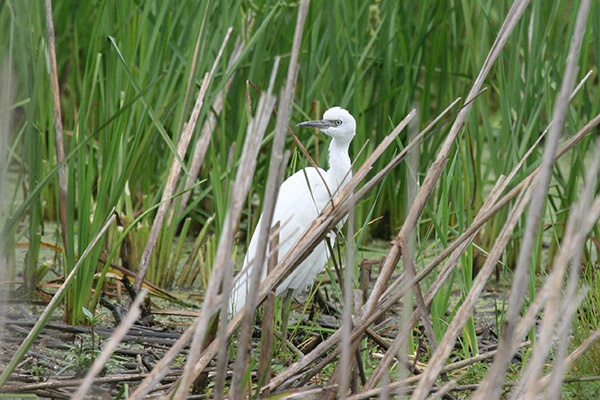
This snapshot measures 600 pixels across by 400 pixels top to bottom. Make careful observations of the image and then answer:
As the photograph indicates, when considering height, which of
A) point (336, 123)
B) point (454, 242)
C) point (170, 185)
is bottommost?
point (170, 185)

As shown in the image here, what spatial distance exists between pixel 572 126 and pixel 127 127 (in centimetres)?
143

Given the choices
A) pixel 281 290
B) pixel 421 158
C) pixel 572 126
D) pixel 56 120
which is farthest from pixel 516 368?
pixel 56 120

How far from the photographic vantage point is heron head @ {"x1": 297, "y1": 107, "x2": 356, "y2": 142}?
7.56ft

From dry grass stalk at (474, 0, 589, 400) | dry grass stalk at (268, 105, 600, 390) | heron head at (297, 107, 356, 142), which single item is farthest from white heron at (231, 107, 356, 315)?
dry grass stalk at (474, 0, 589, 400)

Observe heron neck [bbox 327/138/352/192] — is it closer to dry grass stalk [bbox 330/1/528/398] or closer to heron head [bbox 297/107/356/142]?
heron head [bbox 297/107/356/142]

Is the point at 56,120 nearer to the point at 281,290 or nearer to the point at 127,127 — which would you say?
the point at 127,127

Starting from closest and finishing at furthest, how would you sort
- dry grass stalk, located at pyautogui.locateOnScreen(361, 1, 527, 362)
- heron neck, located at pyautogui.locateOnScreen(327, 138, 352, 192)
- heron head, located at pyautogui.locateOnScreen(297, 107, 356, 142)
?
dry grass stalk, located at pyautogui.locateOnScreen(361, 1, 527, 362)
heron head, located at pyautogui.locateOnScreen(297, 107, 356, 142)
heron neck, located at pyautogui.locateOnScreen(327, 138, 352, 192)

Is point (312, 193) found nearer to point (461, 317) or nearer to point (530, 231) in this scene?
point (461, 317)

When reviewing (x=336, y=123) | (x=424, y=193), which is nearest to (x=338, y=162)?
(x=336, y=123)

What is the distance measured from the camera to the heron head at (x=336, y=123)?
7.56 feet

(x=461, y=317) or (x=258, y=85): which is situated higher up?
(x=258, y=85)

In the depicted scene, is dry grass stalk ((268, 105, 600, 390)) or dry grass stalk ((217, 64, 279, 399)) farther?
dry grass stalk ((268, 105, 600, 390))

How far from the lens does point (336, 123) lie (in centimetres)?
233

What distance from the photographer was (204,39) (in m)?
2.38
